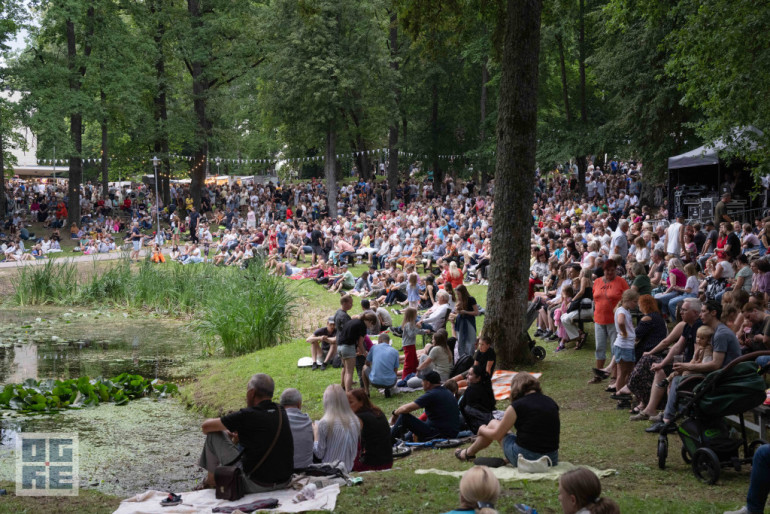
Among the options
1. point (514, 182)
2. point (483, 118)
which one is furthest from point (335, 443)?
point (483, 118)

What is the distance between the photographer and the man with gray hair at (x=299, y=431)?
7.58 meters

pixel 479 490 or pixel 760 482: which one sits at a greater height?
pixel 479 490

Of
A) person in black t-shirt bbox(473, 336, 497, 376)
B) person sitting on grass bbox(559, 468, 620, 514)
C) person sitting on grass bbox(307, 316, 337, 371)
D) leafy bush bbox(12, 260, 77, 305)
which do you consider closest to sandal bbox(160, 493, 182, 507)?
person sitting on grass bbox(559, 468, 620, 514)

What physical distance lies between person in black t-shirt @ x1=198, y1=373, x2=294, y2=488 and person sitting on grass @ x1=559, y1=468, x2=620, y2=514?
3.17 metres

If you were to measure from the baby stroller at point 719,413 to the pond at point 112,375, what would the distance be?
5.54m

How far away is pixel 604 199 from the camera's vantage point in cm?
3269

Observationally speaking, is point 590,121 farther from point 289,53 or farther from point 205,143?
point 205,143

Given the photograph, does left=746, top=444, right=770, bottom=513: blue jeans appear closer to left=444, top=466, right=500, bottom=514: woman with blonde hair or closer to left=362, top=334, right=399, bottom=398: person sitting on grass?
left=444, top=466, right=500, bottom=514: woman with blonde hair

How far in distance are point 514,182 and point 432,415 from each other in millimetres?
4431

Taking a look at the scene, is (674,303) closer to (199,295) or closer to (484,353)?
(484,353)

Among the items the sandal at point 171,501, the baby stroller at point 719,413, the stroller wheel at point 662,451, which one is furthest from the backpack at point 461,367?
the sandal at point 171,501

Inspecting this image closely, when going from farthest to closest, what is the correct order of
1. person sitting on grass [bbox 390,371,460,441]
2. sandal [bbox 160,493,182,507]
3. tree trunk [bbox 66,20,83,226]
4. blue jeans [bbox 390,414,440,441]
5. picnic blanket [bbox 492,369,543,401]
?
tree trunk [bbox 66,20,83,226] < picnic blanket [bbox 492,369,543,401] < blue jeans [bbox 390,414,440,441] < person sitting on grass [bbox 390,371,460,441] < sandal [bbox 160,493,182,507]

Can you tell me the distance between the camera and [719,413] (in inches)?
277

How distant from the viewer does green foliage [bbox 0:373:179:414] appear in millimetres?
12469
